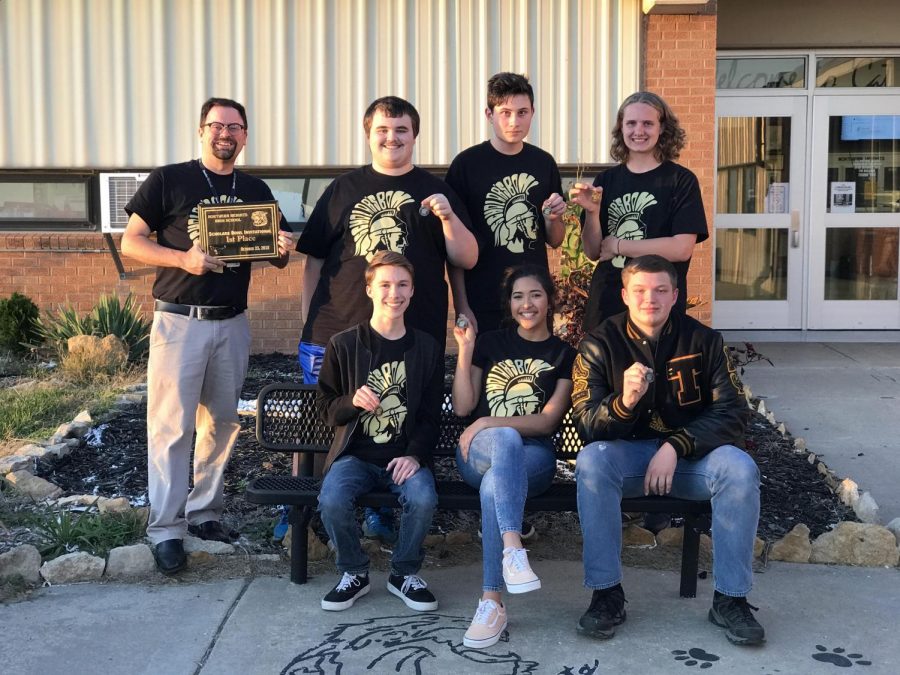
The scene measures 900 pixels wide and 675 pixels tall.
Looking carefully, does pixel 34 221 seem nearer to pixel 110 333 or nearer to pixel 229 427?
pixel 110 333

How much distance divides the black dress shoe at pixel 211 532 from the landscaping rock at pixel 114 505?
410 mm

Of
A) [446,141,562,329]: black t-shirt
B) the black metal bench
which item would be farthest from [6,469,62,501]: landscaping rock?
[446,141,562,329]: black t-shirt

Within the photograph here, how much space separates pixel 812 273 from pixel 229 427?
291 inches

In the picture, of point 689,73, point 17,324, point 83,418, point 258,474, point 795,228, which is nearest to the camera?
point 258,474

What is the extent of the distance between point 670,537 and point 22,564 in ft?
9.08

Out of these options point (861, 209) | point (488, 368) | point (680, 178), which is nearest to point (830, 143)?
point (861, 209)

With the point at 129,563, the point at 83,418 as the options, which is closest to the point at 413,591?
the point at 129,563

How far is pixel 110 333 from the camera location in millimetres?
8008

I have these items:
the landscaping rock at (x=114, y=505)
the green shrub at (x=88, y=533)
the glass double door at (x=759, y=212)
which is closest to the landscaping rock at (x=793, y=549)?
the green shrub at (x=88, y=533)

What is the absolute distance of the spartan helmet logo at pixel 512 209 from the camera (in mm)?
4297

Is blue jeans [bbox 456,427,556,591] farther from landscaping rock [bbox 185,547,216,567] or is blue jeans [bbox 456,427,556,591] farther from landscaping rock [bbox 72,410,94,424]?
landscaping rock [bbox 72,410,94,424]

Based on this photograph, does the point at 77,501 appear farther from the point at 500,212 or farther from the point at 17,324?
the point at 17,324

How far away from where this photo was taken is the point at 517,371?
13.3 ft

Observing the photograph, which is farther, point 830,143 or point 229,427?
point 830,143
